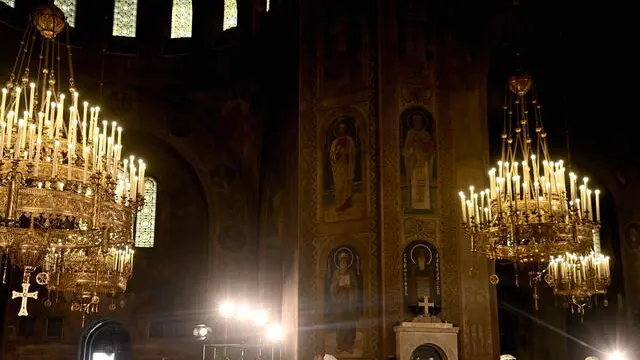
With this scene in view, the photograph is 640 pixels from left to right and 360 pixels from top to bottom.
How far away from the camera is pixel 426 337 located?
1383cm

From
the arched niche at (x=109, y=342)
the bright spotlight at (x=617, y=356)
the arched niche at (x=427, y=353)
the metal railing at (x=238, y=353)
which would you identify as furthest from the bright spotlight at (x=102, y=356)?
the bright spotlight at (x=617, y=356)

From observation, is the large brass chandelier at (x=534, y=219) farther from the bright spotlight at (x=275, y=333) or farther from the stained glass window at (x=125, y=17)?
the stained glass window at (x=125, y=17)

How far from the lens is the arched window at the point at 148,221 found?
21.1m

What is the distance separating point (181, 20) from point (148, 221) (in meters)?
6.07

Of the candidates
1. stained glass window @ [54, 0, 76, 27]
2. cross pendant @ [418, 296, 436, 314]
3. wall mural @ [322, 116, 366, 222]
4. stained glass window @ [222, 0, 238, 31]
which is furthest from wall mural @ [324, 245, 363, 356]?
stained glass window @ [54, 0, 76, 27]

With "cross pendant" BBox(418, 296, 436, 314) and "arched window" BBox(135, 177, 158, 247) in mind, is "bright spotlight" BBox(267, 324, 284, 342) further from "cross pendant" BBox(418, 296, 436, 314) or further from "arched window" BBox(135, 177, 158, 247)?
"arched window" BBox(135, 177, 158, 247)

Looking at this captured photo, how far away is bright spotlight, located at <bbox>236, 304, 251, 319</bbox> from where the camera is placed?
1936cm

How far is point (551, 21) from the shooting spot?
54.1 ft

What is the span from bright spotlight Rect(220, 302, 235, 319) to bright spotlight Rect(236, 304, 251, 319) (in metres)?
0.20

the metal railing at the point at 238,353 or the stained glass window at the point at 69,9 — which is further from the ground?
the stained glass window at the point at 69,9

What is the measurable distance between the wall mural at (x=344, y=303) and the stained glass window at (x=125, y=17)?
1040 centimetres

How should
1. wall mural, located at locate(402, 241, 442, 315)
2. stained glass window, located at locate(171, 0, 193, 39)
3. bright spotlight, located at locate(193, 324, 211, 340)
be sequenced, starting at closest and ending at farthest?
wall mural, located at locate(402, 241, 442, 315) < bright spotlight, located at locate(193, 324, 211, 340) < stained glass window, located at locate(171, 0, 193, 39)

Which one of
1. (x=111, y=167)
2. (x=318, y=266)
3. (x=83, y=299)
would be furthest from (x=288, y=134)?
(x=111, y=167)

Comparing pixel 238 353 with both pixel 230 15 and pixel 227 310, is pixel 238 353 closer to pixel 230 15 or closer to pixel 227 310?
pixel 227 310
